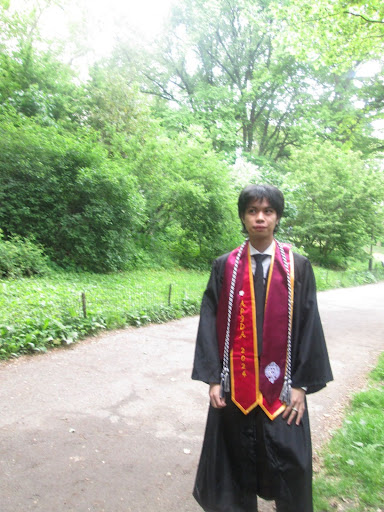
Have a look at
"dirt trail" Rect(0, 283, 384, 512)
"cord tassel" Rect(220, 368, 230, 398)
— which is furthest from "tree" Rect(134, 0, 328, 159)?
"cord tassel" Rect(220, 368, 230, 398)

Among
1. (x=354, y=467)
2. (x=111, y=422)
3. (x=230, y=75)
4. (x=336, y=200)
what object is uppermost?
(x=230, y=75)

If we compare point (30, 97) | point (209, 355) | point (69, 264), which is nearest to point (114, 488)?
point (209, 355)

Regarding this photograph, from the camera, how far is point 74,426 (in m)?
3.85

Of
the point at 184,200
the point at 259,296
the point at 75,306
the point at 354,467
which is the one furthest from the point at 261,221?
the point at 184,200

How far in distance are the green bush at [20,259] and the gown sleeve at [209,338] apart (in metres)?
8.40

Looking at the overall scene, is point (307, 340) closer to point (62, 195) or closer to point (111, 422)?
point (111, 422)

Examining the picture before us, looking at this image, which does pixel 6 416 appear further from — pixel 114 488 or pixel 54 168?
pixel 54 168

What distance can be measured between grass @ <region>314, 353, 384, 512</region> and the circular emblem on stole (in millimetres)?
1237

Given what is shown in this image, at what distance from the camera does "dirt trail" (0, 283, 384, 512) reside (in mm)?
2881

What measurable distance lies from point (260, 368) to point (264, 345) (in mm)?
124

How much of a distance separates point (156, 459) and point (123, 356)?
279cm

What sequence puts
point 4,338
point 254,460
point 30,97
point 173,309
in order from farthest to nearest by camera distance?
point 30,97 < point 173,309 < point 4,338 < point 254,460

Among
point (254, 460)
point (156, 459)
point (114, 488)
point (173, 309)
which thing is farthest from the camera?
point (173, 309)

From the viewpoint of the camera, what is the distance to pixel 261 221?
2225 mm
